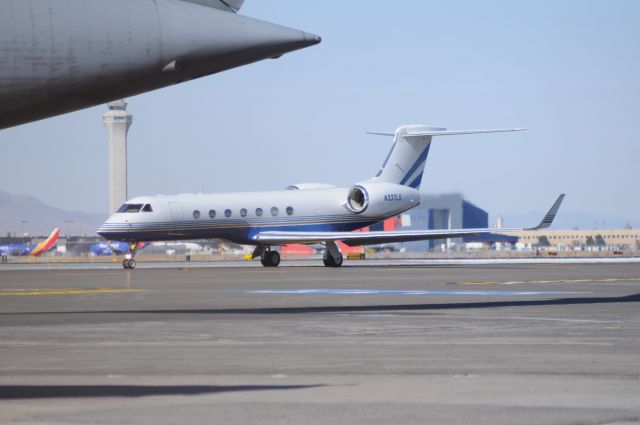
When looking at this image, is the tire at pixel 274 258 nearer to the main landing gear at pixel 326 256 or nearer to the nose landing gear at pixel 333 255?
the main landing gear at pixel 326 256

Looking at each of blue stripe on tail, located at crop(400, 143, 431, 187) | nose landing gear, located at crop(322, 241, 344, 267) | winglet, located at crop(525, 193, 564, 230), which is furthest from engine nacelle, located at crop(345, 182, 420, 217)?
winglet, located at crop(525, 193, 564, 230)

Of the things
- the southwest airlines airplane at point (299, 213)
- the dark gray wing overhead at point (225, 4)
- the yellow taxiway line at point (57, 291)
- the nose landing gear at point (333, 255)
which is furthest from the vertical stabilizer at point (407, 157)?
the dark gray wing overhead at point (225, 4)

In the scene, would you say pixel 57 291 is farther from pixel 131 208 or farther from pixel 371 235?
pixel 371 235

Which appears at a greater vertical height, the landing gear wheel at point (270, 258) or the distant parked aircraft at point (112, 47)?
the distant parked aircraft at point (112, 47)

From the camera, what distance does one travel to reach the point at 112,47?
1224cm

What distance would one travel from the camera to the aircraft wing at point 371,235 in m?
45.6

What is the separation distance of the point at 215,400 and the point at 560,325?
7.86m

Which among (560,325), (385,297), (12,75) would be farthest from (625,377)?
(385,297)

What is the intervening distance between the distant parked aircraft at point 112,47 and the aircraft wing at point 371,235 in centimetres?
3298

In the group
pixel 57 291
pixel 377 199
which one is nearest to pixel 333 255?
pixel 377 199

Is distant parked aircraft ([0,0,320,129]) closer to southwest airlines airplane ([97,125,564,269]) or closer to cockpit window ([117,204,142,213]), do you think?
southwest airlines airplane ([97,125,564,269])

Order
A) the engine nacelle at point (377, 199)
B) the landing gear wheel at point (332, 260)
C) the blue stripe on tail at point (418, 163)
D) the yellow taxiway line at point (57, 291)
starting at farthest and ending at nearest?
the blue stripe on tail at point (418, 163), the engine nacelle at point (377, 199), the landing gear wheel at point (332, 260), the yellow taxiway line at point (57, 291)

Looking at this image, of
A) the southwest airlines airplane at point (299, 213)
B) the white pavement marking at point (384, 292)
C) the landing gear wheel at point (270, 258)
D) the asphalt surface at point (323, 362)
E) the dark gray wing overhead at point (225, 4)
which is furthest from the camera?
the landing gear wheel at point (270, 258)

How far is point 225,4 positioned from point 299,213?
36990mm
